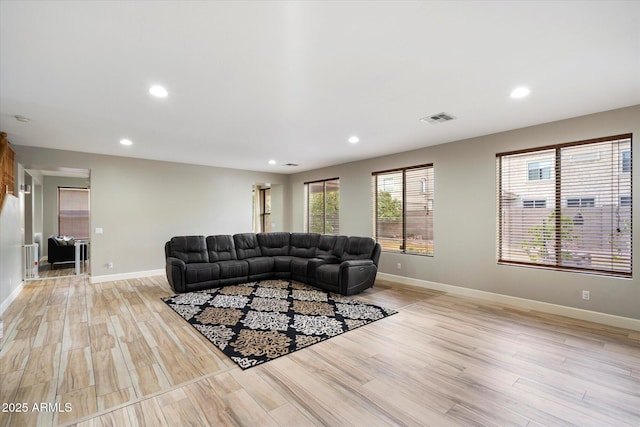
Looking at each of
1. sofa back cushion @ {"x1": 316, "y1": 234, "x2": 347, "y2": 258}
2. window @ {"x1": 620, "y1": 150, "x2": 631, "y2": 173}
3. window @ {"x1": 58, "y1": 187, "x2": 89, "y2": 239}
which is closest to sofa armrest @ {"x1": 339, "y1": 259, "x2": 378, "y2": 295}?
sofa back cushion @ {"x1": 316, "y1": 234, "x2": 347, "y2": 258}

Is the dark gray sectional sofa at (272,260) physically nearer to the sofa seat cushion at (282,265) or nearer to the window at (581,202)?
the sofa seat cushion at (282,265)

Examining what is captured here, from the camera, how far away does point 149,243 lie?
6.58 metres

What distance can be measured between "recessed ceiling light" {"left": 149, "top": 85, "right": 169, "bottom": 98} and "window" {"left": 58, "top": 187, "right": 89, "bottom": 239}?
28.5 feet

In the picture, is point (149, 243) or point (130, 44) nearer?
point (130, 44)

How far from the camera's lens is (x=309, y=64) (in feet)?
8.22

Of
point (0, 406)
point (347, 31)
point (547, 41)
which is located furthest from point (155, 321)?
point (547, 41)

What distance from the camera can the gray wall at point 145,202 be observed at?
593 cm

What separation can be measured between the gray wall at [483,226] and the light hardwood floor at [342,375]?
1.51 ft

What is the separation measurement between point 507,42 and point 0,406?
→ 180 inches

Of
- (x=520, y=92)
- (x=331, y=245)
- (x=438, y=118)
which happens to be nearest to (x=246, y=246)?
(x=331, y=245)

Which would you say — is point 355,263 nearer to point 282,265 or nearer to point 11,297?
point 282,265

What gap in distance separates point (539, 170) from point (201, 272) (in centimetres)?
566

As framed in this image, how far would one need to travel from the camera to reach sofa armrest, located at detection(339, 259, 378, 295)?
15.8 ft

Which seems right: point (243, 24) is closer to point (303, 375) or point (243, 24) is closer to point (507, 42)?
point (507, 42)
